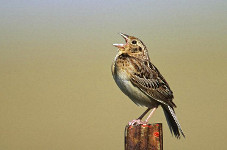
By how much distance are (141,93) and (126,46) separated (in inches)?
30.5

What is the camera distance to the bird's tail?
14.1 ft

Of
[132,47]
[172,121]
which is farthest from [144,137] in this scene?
[132,47]

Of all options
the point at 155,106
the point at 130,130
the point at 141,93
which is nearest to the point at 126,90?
the point at 141,93

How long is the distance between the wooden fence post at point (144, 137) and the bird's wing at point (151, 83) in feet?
4.98

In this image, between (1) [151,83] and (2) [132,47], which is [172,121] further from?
(2) [132,47]

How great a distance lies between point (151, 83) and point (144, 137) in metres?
1.74

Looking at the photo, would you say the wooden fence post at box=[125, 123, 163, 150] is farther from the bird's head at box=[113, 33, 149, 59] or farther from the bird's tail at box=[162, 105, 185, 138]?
the bird's head at box=[113, 33, 149, 59]

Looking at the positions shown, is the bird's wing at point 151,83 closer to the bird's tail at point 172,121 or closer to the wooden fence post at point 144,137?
the bird's tail at point 172,121

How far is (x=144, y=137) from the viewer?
10.1 ft

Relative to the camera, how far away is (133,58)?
16.0ft

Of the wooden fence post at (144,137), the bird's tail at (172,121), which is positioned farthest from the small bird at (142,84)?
the wooden fence post at (144,137)

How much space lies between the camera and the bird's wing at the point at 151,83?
4637mm

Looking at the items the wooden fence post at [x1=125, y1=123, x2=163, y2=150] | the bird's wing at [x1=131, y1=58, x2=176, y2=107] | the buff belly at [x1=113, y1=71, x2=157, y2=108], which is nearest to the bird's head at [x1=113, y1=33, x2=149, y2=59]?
the bird's wing at [x1=131, y1=58, x2=176, y2=107]

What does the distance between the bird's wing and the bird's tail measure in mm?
107
